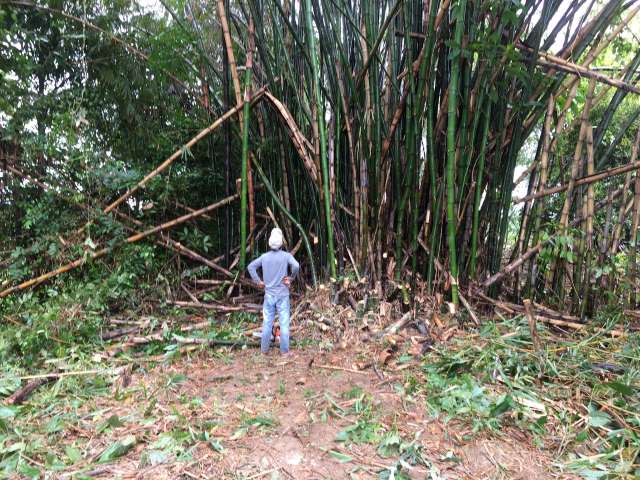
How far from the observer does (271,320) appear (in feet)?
9.45

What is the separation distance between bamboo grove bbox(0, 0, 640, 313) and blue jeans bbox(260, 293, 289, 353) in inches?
22.0

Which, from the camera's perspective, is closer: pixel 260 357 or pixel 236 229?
pixel 260 357

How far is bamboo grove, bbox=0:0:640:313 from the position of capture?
2.65 meters

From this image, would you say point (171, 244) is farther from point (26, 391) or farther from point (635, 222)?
point (635, 222)

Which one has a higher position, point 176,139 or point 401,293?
point 176,139

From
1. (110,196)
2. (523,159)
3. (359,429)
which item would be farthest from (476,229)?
(110,196)

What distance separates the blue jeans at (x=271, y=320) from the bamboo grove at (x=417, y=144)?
Result: 56 cm

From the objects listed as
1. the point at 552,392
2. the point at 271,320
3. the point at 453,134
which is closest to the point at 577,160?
the point at 453,134

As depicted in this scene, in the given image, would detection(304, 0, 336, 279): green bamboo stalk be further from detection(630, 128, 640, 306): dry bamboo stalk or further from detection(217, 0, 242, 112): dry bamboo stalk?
detection(630, 128, 640, 306): dry bamboo stalk

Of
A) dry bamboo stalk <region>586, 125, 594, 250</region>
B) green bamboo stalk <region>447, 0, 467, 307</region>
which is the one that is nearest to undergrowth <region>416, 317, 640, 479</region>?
green bamboo stalk <region>447, 0, 467, 307</region>

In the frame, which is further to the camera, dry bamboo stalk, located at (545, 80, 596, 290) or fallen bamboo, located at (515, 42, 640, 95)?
dry bamboo stalk, located at (545, 80, 596, 290)

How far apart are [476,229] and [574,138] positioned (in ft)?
6.06

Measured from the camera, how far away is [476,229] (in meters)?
2.95

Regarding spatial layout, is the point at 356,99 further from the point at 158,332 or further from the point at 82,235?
the point at 82,235
